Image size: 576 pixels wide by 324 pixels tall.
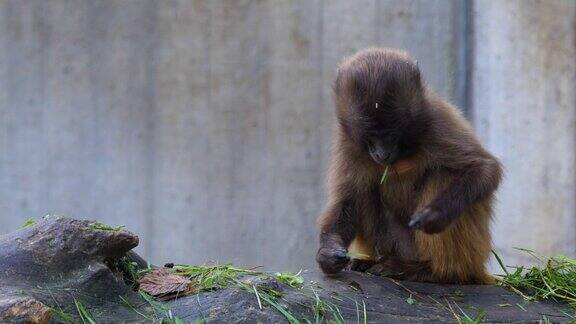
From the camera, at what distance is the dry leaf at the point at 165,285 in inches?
177

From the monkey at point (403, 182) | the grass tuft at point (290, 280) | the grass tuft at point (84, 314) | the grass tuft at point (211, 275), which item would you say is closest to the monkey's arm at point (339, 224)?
the monkey at point (403, 182)

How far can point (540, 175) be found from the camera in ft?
29.7

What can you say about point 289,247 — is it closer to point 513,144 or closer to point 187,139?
point 187,139

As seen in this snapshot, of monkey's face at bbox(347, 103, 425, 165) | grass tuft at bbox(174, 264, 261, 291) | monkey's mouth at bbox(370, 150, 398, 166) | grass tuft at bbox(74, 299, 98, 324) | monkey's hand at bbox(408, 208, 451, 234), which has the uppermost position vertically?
monkey's face at bbox(347, 103, 425, 165)

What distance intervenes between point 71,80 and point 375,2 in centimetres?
301

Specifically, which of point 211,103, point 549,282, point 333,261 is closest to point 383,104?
point 333,261

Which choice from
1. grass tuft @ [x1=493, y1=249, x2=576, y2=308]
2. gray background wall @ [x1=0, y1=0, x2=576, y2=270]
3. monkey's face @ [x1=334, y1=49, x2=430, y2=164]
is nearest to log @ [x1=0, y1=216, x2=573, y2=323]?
grass tuft @ [x1=493, y1=249, x2=576, y2=308]

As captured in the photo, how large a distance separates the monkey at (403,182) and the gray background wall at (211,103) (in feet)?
8.94

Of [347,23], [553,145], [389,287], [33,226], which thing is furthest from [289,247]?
[33,226]

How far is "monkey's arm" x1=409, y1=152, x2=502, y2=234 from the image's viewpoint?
202 inches

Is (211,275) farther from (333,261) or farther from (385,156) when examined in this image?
(385,156)

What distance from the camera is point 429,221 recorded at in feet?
16.8

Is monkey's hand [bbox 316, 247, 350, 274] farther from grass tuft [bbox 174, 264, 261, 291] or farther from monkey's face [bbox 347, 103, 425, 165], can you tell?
monkey's face [bbox 347, 103, 425, 165]

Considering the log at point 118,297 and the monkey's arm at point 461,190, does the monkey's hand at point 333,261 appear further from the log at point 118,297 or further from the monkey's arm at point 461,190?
the monkey's arm at point 461,190
